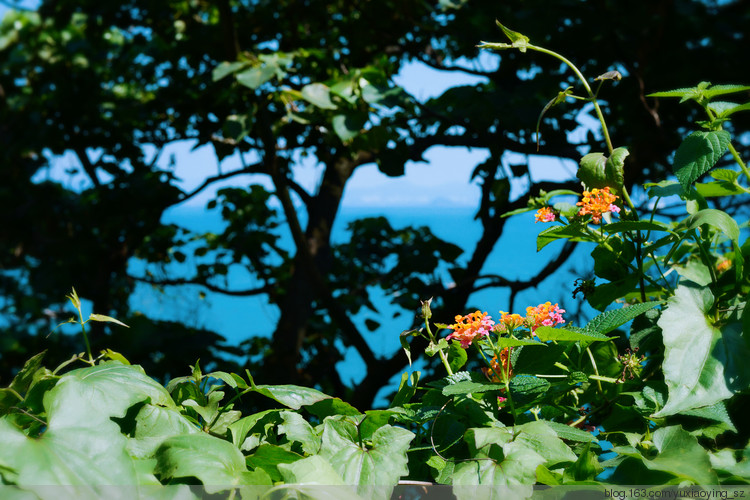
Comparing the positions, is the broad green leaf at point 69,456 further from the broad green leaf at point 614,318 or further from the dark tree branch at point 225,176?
the dark tree branch at point 225,176

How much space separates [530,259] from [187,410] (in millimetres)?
3285

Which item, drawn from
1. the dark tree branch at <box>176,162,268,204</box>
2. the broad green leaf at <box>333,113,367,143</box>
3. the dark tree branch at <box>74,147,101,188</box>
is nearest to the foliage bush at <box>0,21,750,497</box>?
the broad green leaf at <box>333,113,367,143</box>

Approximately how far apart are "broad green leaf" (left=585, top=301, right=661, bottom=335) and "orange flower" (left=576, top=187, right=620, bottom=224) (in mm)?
82

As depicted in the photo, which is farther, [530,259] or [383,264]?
[530,259]

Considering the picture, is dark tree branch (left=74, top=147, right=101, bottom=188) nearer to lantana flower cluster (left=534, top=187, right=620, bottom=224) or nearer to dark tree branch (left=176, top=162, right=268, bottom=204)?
dark tree branch (left=176, top=162, right=268, bottom=204)

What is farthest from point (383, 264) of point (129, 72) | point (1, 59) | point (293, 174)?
point (1, 59)

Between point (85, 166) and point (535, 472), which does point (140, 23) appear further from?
point (535, 472)

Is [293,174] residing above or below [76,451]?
above

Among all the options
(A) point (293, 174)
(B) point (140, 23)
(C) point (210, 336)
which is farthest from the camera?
(B) point (140, 23)

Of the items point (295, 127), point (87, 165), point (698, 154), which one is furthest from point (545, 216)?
point (87, 165)

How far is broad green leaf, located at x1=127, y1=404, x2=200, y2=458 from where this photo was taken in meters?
0.40

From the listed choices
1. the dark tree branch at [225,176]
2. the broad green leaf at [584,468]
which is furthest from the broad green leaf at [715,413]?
the dark tree branch at [225,176]

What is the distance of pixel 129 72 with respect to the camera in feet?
8.55

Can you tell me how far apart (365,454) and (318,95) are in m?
1.08
